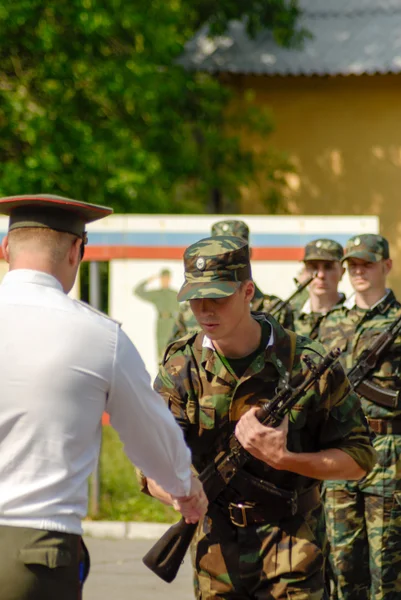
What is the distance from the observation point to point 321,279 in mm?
8797

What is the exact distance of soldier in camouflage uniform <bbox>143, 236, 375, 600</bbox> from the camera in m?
4.37

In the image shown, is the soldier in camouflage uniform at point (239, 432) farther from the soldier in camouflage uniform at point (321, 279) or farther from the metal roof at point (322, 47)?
the metal roof at point (322, 47)

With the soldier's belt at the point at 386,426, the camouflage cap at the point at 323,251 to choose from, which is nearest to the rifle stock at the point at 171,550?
the soldier's belt at the point at 386,426

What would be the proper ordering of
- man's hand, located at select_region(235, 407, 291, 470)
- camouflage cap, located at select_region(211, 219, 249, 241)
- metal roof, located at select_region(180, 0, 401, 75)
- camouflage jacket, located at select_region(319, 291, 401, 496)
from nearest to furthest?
man's hand, located at select_region(235, 407, 291, 470), camouflage jacket, located at select_region(319, 291, 401, 496), camouflage cap, located at select_region(211, 219, 249, 241), metal roof, located at select_region(180, 0, 401, 75)

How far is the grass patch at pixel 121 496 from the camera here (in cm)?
1024

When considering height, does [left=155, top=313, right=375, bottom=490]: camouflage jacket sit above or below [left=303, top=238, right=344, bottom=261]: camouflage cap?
below

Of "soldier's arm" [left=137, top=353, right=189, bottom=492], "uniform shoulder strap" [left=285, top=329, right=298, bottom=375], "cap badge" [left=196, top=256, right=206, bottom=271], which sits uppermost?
"cap badge" [left=196, top=256, right=206, bottom=271]

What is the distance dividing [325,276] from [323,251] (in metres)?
0.19

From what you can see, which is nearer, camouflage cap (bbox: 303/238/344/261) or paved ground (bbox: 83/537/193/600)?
paved ground (bbox: 83/537/193/600)

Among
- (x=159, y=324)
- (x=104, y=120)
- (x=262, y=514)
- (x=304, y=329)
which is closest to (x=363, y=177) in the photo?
(x=104, y=120)

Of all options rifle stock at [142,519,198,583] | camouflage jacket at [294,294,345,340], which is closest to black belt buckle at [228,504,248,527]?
rifle stock at [142,519,198,583]

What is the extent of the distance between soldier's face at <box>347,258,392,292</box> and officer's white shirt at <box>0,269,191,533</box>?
406 centimetres

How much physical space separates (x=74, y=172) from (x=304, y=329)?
27.0 ft

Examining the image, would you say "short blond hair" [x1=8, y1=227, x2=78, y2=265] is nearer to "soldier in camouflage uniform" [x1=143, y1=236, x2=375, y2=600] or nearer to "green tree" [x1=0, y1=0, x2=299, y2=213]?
"soldier in camouflage uniform" [x1=143, y1=236, x2=375, y2=600]
